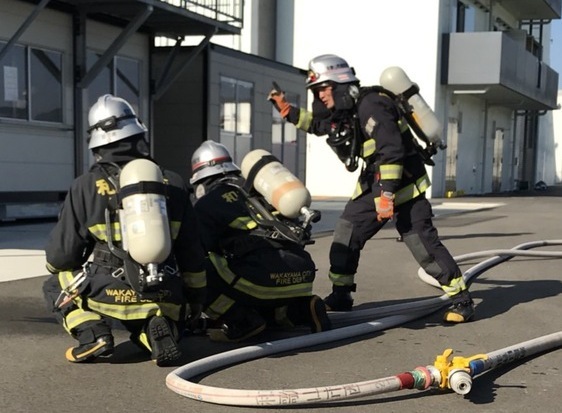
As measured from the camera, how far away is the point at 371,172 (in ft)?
18.0

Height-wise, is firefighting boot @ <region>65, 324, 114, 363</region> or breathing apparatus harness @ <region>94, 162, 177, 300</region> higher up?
breathing apparatus harness @ <region>94, 162, 177, 300</region>

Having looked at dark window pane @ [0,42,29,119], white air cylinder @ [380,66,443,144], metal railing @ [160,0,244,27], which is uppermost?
metal railing @ [160,0,244,27]

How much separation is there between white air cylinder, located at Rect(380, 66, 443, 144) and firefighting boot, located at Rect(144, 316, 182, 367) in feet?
8.26

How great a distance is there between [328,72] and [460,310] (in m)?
1.98

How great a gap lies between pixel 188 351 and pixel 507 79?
21.0 meters

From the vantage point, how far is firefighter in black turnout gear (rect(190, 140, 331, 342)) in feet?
15.1

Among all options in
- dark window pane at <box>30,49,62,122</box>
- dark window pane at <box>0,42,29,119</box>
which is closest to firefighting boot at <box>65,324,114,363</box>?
dark window pane at <box>0,42,29,119</box>

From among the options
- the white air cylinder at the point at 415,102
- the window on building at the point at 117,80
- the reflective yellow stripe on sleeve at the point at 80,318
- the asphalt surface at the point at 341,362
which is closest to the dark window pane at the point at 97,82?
the window on building at the point at 117,80

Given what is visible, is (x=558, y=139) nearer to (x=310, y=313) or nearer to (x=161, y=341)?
(x=310, y=313)

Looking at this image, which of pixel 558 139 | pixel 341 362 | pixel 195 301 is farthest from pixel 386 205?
pixel 558 139

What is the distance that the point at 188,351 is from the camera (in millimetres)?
4480

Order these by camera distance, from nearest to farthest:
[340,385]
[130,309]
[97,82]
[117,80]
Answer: [340,385] → [130,309] → [97,82] → [117,80]

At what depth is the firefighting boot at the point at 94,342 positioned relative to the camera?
4023 millimetres

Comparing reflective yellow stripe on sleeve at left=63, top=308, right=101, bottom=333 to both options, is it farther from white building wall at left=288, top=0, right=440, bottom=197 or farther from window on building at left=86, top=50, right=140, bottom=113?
white building wall at left=288, top=0, right=440, bottom=197
